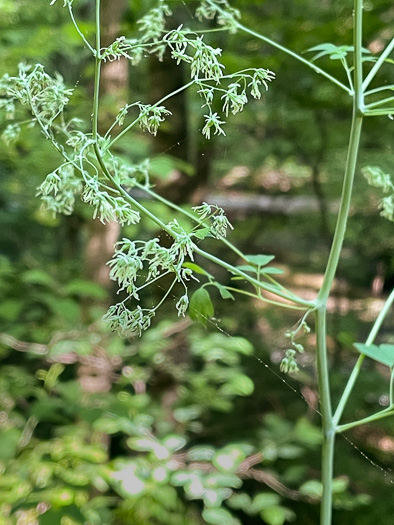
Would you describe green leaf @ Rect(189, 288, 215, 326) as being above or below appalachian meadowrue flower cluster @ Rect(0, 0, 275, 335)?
below

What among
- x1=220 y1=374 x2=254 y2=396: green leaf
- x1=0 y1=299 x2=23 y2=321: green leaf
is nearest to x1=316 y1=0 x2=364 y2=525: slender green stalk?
x1=220 y1=374 x2=254 y2=396: green leaf

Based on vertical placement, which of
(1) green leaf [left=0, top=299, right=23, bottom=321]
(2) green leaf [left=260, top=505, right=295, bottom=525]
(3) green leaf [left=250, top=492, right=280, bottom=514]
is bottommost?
(3) green leaf [left=250, top=492, right=280, bottom=514]

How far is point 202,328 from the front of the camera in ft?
2.11

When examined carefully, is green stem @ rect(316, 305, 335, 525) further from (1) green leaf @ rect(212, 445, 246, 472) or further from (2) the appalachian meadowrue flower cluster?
(1) green leaf @ rect(212, 445, 246, 472)

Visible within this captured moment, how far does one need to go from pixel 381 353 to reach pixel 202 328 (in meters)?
0.32

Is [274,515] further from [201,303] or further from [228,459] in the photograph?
[201,303]

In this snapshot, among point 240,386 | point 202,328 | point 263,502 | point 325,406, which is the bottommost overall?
point 263,502

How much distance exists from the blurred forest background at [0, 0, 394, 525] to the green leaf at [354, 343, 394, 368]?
18cm

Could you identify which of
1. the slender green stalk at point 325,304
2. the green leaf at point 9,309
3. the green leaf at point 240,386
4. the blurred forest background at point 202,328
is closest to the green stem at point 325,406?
the slender green stalk at point 325,304

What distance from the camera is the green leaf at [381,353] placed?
1.10ft

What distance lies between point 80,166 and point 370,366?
0.73m

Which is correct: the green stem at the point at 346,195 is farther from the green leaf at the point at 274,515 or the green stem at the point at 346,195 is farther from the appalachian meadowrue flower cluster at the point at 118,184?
the green leaf at the point at 274,515

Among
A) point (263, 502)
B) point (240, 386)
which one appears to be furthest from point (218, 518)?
point (240, 386)

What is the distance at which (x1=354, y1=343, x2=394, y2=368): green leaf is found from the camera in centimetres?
34
